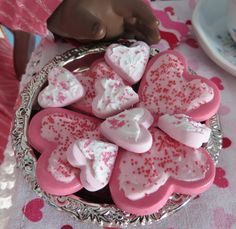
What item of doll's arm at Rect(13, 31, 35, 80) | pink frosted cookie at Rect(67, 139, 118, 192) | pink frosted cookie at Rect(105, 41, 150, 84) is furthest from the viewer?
doll's arm at Rect(13, 31, 35, 80)

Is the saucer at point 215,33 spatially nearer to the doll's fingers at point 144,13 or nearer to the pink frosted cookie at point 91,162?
the doll's fingers at point 144,13

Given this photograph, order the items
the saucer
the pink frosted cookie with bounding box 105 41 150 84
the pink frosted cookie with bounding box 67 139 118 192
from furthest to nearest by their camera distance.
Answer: the saucer → the pink frosted cookie with bounding box 105 41 150 84 → the pink frosted cookie with bounding box 67 139 118 192

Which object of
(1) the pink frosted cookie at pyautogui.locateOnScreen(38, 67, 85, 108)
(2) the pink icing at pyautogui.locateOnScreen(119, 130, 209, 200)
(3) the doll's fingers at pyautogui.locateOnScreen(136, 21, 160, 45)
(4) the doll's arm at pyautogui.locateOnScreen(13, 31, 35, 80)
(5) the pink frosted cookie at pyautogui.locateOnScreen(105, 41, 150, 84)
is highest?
(3) the doll's fingers at pyautogui.locateOnScreen(136, 21, 160, 45)

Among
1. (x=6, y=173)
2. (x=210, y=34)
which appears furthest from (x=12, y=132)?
(x=210, y=34)

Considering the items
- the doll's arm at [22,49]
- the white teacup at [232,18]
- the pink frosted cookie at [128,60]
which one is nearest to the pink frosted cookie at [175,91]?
the pink frosted cookie at [128,60]

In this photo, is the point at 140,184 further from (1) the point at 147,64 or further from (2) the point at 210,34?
(2) the point at 210,34

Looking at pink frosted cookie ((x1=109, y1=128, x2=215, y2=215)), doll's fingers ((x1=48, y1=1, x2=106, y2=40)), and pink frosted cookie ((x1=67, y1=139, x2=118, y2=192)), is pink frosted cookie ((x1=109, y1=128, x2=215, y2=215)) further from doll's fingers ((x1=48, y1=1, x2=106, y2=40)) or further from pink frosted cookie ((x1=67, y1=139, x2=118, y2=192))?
doll's fingers ((x1=48, y1=1, x2=106, y2=40))

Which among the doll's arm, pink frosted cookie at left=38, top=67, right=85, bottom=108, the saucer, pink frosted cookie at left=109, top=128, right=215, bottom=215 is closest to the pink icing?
pink frosted cookie at left=109, top=128, right=215, bottom=215
